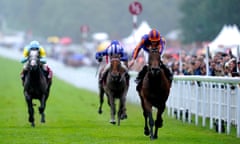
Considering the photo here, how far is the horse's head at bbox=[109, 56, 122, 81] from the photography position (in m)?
20.3

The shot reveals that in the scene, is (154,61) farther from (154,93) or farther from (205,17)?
(205,17)

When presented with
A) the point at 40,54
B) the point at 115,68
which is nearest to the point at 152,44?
the point at 115,68

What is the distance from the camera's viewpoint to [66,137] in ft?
53.8

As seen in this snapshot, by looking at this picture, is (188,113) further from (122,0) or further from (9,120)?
(122,0)

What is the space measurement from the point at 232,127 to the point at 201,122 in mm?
2703

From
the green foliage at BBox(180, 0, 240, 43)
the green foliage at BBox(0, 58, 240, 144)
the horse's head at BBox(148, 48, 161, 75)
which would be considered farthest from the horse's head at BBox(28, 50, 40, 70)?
the green foliage at BBox(180, 0, 240, 43)

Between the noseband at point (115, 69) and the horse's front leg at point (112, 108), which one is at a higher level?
the noseband at point (115, 69)

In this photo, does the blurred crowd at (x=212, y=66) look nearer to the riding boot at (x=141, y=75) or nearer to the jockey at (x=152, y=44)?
the jockey at (x=152, y=44)

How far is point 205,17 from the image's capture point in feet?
211

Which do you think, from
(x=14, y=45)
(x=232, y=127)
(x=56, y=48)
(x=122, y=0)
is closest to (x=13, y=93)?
(x=232, y=127)

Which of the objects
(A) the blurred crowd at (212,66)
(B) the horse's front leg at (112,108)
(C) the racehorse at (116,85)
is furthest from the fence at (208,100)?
(B) the horse's front leg at (112,108)

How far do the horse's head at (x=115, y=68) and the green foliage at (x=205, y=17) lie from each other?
25.1 m

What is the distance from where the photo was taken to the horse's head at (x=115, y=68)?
66.8ft

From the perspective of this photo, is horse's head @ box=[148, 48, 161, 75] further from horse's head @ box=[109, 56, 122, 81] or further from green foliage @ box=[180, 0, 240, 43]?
green foliage @ box=[180, 0, 240, 43]
